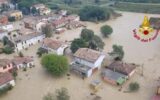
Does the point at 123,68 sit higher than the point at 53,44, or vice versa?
the point at 53,44

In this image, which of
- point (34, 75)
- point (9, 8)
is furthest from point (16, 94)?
point (9, 8)

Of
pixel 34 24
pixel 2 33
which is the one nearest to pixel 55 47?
pixel 2 33

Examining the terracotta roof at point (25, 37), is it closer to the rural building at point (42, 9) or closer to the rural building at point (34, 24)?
the rural building at point (34, 24)

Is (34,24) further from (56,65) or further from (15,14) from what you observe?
(56,65)

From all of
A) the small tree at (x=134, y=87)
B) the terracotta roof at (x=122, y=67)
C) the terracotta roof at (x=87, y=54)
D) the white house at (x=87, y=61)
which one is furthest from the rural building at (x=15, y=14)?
the small tree at (x=134, y=87)

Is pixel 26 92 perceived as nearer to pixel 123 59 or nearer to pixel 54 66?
pixel 54 66

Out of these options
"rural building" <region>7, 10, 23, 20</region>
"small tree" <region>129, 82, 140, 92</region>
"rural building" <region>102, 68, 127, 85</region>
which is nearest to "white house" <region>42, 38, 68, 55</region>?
"rural building" <region>102, 68, 127, 85</region>

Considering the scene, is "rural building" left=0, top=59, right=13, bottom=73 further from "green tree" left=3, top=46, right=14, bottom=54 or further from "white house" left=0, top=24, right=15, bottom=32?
"white house" left=0, top=24, right=15, bottom=32
